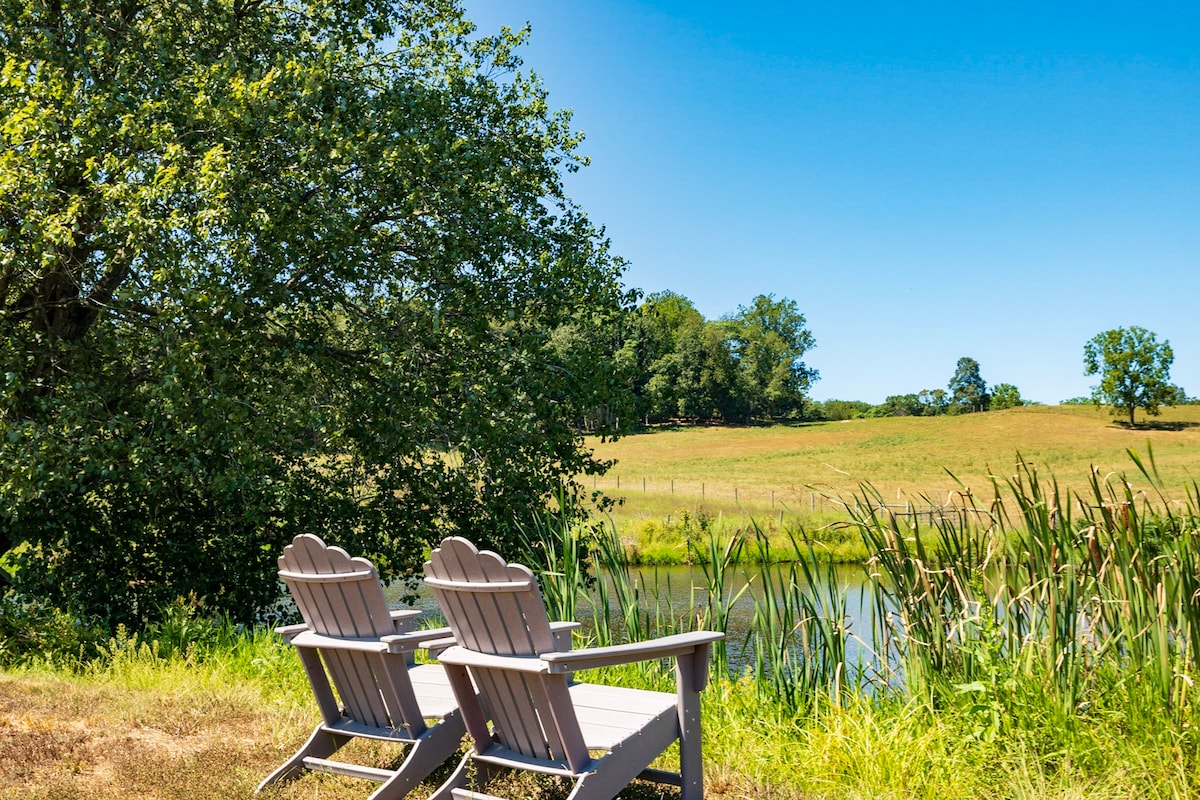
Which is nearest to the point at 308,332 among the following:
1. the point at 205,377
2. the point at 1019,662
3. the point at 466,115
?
the point at 205,377

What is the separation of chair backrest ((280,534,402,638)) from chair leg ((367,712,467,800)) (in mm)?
409

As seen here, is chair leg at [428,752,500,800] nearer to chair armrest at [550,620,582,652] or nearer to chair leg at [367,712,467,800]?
chair leg at [367,712,467,800]

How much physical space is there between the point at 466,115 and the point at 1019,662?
8.49 m

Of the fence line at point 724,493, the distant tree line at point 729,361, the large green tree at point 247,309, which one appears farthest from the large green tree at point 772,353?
the large green tree at point 247,309

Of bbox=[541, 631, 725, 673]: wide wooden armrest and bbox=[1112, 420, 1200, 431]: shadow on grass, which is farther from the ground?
bbox=[541, 631, 725, 673]: wide wooden armrest

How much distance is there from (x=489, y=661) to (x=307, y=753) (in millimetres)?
1254

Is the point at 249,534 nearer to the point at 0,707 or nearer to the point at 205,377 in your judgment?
the point at 205,377

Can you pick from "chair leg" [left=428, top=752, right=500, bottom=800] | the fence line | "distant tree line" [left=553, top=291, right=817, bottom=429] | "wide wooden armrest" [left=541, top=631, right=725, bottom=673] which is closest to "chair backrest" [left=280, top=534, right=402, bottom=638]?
"chair leg" [left=428, top=752, right=500, bottom=800]

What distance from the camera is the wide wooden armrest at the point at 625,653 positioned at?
9.18 ft

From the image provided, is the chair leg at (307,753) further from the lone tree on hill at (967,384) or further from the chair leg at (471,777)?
the lone tree on hill at (967,384)

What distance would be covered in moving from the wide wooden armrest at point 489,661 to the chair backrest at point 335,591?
480 millimetres

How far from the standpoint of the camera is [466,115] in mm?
10406

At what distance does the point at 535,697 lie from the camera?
2.97 m

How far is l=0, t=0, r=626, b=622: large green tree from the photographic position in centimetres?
779
